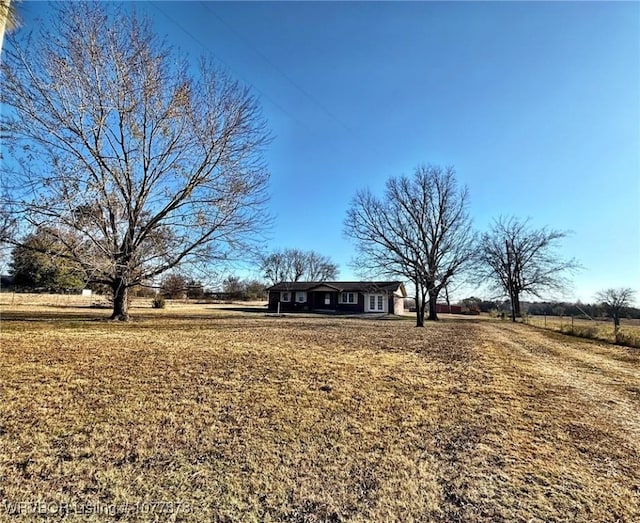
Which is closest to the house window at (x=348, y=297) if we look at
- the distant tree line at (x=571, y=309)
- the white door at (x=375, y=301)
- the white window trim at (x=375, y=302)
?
the white window trim at (x=375, y=302)

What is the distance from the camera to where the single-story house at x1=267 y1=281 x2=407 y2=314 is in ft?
115

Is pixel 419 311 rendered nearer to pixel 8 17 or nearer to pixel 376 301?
pixel 376 301

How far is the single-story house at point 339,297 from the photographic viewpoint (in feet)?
115

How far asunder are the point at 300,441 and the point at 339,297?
32721 millimetres

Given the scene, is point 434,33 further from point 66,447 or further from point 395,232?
point 395,232

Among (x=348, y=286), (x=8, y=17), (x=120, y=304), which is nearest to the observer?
(x=8, y=17)

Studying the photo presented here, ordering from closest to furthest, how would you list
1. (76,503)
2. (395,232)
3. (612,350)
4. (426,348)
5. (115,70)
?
1. (76,503)
2. (426,348)
3. (115,70)
4. (612,350)
5. (395,232)

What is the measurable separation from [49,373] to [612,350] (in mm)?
15145

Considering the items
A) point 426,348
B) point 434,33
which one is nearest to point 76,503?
point 426,348

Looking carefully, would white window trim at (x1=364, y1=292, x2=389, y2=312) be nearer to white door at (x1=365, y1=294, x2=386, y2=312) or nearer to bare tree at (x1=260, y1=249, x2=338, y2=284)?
white door at (x1=365, y1=294, x2=386, y2=312)

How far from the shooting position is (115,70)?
10.6m

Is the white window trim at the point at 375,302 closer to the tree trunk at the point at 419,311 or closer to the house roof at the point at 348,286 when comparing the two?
the house roof at the point at 348,286

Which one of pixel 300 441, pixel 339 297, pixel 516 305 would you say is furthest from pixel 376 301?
pixel 300 441

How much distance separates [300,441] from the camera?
3512 mm
